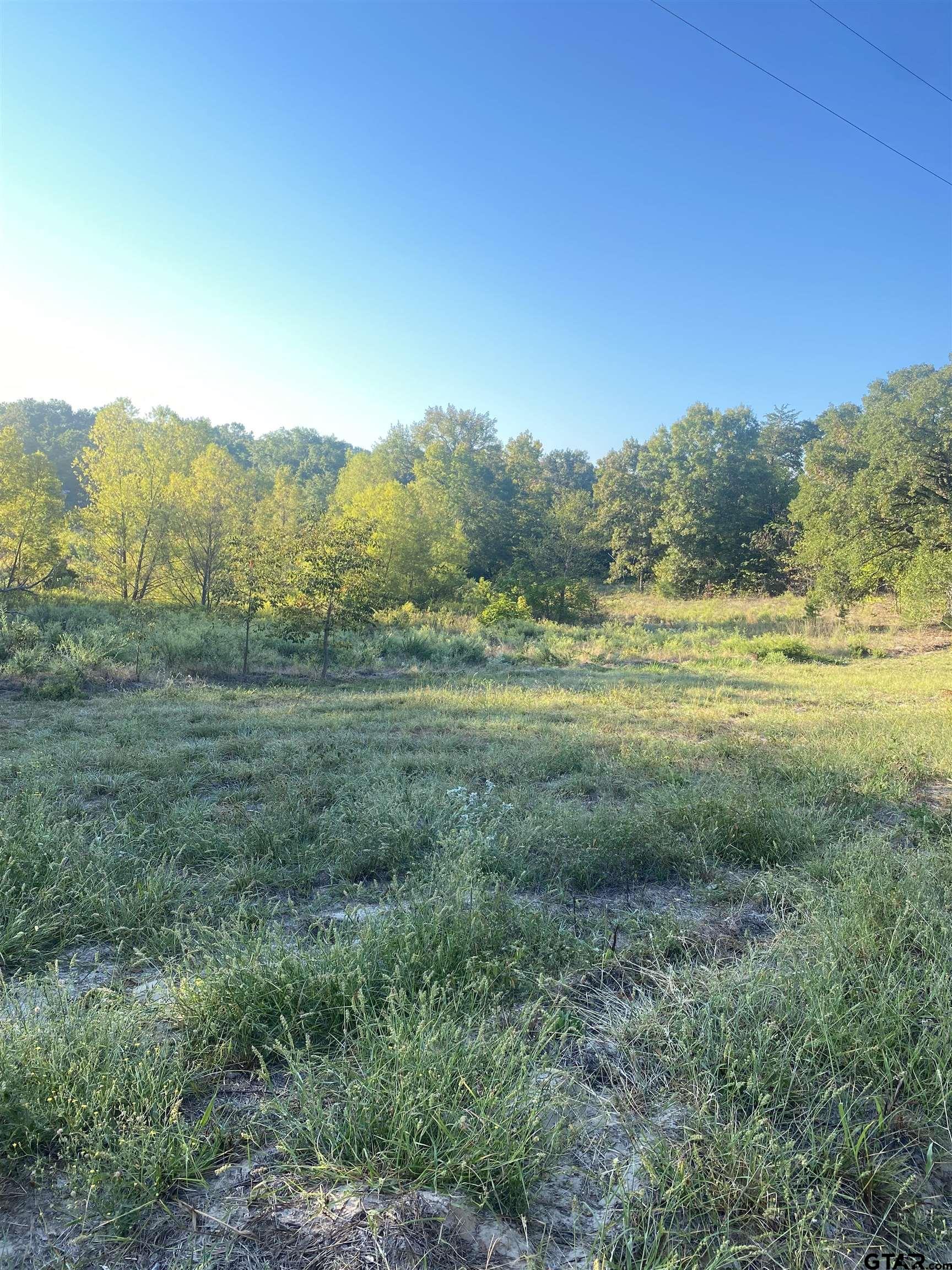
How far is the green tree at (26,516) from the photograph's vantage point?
19.3 m

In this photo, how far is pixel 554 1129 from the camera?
171 cm

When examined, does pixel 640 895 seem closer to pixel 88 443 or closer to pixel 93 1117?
pixel 93 1117

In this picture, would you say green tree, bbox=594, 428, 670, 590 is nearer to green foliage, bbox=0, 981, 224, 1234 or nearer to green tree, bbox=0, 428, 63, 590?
green tree, bbox=0, 428, 63, 590

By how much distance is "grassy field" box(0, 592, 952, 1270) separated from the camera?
A: 5.26 feet

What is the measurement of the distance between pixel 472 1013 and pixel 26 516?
76.3ft

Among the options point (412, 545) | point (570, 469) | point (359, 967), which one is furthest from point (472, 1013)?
point (570, 469)

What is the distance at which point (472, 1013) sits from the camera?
7.60 feet

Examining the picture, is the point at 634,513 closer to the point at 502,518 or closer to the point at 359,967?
the point at 502,518

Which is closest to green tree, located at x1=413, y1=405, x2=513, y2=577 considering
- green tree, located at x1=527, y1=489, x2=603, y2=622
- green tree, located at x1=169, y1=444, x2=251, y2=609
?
green tree, located at x1=527, y1=489, x2=603, y2=622

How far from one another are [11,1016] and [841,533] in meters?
26.2

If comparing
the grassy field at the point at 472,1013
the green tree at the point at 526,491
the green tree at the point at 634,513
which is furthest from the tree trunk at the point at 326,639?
the green tree at the point at 634,513

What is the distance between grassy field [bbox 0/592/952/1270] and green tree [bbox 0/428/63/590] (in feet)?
57.7

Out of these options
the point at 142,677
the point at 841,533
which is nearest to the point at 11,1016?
the point at 142,677

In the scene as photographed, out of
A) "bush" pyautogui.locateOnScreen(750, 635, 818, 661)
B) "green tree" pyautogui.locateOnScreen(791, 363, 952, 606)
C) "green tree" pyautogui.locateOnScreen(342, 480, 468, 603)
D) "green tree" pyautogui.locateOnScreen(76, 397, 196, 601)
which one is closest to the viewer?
"bush" pyautogui.locateOnScreen(750, 635, 818, 661)
